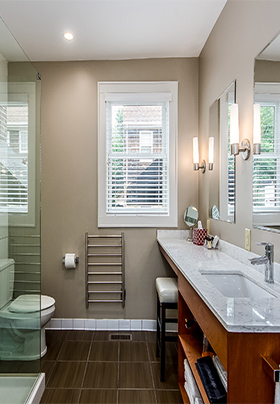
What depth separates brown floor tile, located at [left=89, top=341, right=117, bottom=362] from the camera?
2.18m

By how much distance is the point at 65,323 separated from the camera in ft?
8.80

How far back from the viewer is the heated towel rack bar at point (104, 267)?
265 cm

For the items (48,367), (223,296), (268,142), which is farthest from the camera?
(48,367)

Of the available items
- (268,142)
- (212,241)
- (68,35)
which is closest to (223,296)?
(268,142)

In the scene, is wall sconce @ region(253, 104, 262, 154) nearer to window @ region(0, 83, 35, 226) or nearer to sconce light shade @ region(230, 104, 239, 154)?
sconce light shade @ region(230, 104, 239, 154)

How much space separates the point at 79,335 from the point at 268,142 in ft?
7.89

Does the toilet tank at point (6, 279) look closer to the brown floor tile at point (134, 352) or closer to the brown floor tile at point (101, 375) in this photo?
the brown floor tile at point (101, 375)

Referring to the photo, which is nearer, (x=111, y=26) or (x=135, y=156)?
(x=111, y=26)

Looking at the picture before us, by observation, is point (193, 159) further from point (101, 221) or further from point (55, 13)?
point (55, 13)

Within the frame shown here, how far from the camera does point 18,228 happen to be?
1696 mm

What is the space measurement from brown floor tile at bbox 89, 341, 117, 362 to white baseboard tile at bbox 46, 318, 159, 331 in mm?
241

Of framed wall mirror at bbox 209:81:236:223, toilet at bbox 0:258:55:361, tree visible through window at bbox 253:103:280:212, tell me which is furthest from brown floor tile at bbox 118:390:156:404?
tree visible through window at bbox 253:103:280:212

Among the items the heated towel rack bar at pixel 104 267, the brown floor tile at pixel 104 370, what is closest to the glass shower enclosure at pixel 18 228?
the brown floor tile at pixel 104 370

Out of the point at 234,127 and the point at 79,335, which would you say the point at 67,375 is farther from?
the point at 234,127
